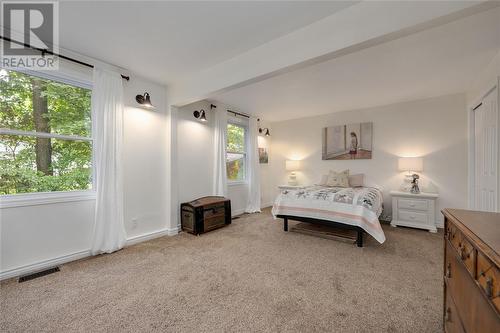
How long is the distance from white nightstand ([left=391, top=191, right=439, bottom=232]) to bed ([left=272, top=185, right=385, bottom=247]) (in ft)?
3.23

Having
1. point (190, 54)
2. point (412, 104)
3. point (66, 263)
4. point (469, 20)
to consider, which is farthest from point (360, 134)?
point (66, 263)

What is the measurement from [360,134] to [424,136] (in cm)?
114

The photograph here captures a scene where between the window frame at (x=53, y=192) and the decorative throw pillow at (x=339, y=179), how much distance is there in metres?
4.28

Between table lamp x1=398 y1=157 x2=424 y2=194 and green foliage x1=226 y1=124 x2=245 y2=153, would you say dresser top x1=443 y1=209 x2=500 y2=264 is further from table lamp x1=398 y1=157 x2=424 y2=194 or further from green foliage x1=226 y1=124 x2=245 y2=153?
green foliage x1=226 y1=124 x2=245 y2=153

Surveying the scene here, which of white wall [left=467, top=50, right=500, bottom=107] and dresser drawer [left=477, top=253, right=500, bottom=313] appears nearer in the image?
dresser drawer [left=477, top=253, right=500, bottom=313]

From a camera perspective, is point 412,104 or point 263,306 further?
point 412,104

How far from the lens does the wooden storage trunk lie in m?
3.59

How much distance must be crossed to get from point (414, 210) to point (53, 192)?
18.1 ft

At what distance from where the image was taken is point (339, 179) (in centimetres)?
467

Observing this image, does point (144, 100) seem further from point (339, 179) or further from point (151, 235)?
point (339, 179)

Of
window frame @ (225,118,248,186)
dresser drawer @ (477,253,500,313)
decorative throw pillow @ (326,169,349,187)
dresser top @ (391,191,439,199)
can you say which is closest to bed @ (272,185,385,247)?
dresser top @ (391,191,439,199)

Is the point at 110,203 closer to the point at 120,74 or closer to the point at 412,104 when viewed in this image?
the point at 120,74

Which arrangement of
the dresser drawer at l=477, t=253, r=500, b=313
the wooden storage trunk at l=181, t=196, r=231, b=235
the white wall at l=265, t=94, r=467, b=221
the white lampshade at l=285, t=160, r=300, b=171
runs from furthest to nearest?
1. the white lampshade at l=285, t=160, r=300, b=171
2. the white wall at l=265, t=94, r=467, b=221
3. the wooden storage trunk at l=181, t=196, r=231, b=235
4. the dresser drawer at l=477, t=253, r=500, b=313

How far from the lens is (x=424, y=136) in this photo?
423 cm
